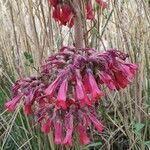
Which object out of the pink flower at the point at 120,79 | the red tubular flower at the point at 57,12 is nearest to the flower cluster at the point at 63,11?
the red tubular flower at the point at 57,12

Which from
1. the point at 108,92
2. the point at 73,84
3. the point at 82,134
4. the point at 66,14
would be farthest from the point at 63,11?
the point at 108,92

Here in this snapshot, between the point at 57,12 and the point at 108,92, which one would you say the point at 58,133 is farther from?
the point at 108,92

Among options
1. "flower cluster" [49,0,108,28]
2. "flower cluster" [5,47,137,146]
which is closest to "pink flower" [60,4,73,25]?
"flower cluster" [49,0,108,28]

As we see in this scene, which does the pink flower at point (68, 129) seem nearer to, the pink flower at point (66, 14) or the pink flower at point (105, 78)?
the pink flower at point (105, 78)

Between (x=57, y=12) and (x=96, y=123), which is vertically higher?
(x=57, y=12)

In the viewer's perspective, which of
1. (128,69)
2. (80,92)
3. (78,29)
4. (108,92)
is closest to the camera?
(80,92)

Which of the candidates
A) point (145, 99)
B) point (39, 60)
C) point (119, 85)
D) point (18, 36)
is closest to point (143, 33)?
point (145, 99)

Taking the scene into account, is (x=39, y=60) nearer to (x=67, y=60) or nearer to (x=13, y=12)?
(x=13, y=12)
